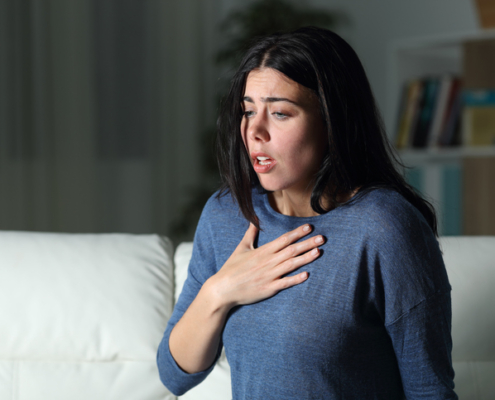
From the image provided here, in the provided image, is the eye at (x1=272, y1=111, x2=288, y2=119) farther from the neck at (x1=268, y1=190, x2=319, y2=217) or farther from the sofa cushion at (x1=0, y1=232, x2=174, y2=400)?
the sofa cushion at (x1=0, y1=232, x2=174, y2=400)

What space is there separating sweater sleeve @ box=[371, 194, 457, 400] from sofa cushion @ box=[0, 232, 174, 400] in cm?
66

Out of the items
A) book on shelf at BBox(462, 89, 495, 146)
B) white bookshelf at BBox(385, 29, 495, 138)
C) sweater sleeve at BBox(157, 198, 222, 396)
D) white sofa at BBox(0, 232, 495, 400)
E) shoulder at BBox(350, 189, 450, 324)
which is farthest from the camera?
white bookshelf at BBox(385, 29, 495, 138)

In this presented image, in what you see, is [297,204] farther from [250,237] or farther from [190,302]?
[190,302]

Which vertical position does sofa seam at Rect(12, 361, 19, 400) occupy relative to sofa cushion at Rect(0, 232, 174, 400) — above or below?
below

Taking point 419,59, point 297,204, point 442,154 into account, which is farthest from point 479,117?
point 297,204

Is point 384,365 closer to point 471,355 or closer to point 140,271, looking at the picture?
point 471,355

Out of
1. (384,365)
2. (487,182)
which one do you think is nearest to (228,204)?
(384,365)

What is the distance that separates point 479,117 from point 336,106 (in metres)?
1.77

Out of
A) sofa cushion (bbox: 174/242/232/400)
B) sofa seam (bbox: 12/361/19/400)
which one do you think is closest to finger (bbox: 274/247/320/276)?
sofa cushion (bbox: 174/242/232/400)

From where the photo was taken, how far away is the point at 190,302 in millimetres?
1037

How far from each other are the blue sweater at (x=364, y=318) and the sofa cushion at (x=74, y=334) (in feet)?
1.57

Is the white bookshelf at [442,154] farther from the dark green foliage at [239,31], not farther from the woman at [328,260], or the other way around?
the woman at [328,260]

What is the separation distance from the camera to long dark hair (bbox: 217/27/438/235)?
0.79 m

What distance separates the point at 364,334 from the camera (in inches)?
31.7
